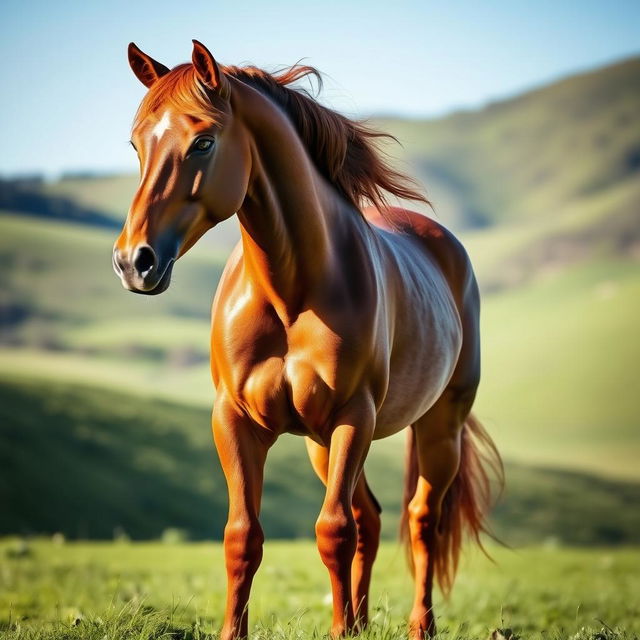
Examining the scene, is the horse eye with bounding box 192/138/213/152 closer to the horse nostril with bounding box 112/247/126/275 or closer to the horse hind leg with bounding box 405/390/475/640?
the horse nostril with bounding box 112/247/126/275

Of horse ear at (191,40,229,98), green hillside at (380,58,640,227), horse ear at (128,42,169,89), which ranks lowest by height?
horse ear at (191,40,229,98)

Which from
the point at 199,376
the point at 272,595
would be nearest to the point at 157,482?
the point at 272,595

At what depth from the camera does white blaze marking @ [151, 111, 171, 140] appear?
3658 millimetres

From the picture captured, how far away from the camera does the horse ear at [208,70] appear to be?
367 centimetres

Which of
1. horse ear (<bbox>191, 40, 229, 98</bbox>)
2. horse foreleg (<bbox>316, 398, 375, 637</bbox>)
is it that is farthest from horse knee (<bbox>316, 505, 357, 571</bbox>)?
horse ear (<bbox>191, 40, 229, 98</bbox>)

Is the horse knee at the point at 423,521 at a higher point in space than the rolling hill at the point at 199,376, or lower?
lower

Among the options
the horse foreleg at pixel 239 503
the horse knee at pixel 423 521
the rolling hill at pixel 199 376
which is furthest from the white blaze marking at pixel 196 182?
the horse knee at pixel 423 521

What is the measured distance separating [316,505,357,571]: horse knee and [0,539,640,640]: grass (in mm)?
Result: 353

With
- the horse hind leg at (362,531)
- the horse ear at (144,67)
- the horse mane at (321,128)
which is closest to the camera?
the horse mane at (321,128)

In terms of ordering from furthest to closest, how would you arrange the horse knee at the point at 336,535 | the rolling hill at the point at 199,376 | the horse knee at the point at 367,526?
the rolling hill at the point at 199,376 < the horse knee at the point at 367,526 < the horse knee at the point at 336,535

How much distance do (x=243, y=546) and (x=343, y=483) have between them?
1.82ft

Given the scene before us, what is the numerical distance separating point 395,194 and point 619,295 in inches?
1432

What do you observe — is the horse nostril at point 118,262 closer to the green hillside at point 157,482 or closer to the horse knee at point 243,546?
the horse knee at point 243,546

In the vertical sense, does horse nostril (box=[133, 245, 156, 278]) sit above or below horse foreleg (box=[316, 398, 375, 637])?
above
